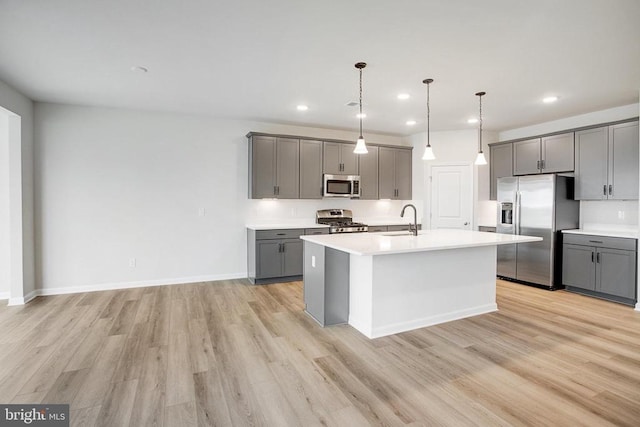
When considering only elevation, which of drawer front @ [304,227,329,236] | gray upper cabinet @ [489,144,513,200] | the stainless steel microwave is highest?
gray upper cabinet @ [489,144,513,200]

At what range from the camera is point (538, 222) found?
16.2 feet

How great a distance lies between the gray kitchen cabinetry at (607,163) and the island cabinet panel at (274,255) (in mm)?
4183

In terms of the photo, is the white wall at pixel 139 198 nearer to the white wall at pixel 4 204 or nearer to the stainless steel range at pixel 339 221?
the white wall at pixel 4 204

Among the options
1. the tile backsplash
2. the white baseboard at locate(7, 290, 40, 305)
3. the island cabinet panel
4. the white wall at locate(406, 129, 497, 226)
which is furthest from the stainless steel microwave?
the white baseboard at locate(7, 290, 40, 305)

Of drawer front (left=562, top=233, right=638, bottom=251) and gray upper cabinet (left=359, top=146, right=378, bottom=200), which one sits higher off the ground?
gray upper cabinet (left=359, top=146, right=378, bottom=200)

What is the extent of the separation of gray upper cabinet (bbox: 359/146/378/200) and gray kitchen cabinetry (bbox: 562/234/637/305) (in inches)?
118

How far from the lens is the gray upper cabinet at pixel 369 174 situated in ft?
19.7

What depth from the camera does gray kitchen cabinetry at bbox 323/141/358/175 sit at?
224 inches

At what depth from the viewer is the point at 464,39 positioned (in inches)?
106

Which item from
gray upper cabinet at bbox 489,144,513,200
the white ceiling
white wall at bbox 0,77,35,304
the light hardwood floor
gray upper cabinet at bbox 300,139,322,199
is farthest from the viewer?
gray upper cabinet at bbox 489,144,513,200

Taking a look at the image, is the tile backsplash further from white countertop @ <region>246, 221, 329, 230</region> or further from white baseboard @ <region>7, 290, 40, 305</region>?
white baseboard @ <region>7, 290, 40, 305</region>

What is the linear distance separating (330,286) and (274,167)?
8.52 feet

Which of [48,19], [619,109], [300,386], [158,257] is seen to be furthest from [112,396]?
[619,109]

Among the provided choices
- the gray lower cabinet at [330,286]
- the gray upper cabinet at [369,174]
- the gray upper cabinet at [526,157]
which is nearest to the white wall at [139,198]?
the gray upper cabinet at [369,174]
